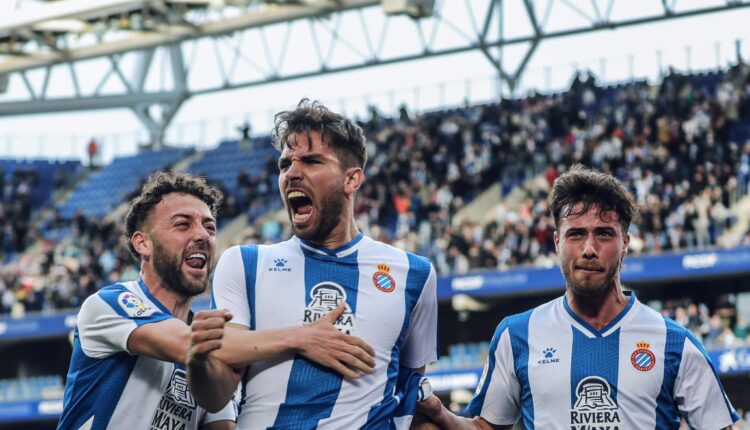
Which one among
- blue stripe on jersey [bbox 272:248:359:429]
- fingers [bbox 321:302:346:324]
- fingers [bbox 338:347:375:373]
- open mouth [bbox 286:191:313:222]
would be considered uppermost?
open mouth [bbox 286:191:313:222]

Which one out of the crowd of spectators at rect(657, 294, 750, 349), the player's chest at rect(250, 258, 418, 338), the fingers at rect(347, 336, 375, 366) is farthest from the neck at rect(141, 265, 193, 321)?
the crowd of spectators at rect(657, 294, 750, 349)

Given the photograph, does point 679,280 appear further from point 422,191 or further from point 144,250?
point 144,250

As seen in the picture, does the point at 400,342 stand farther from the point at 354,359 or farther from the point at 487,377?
the point at 487,377

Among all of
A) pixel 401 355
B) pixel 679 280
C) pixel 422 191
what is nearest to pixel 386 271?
pixel 401 355

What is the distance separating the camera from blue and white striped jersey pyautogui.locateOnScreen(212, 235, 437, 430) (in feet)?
15.8

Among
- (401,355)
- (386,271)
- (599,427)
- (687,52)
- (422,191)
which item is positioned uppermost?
(687,52)

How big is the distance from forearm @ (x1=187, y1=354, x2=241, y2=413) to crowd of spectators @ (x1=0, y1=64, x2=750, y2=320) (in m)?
17.3

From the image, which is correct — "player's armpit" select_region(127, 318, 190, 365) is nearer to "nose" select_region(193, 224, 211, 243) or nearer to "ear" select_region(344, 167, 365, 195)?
"nose" select_region(193, 224, 211, 243)

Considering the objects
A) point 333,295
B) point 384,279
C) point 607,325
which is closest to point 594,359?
point 607,325

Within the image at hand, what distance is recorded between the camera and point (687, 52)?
95.3ft

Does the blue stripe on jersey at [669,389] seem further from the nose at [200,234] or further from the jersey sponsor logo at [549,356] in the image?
the nose at [200,234]

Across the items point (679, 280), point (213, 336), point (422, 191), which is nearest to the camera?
point (213, 336)

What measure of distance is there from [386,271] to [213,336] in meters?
0.97

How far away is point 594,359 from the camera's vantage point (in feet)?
17.4
